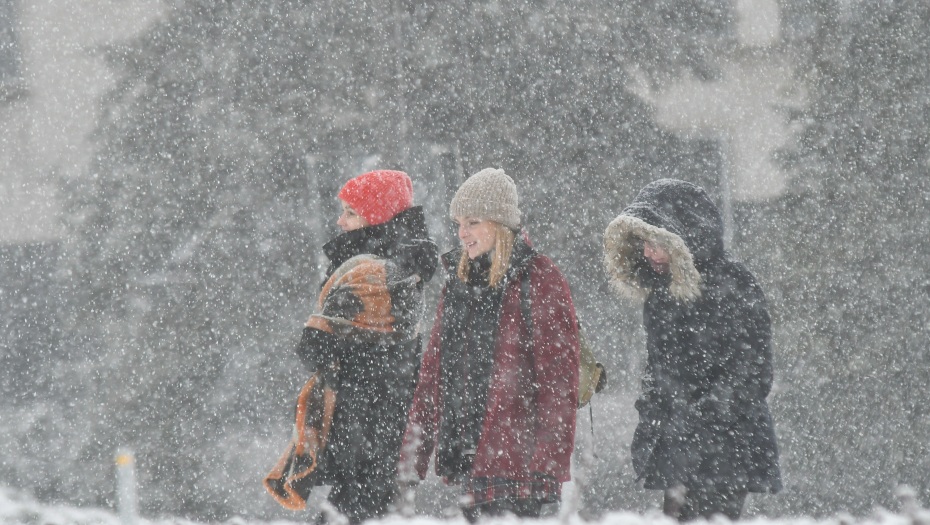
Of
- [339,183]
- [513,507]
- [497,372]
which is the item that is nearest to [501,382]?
[497,372]

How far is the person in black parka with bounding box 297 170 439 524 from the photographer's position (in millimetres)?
3135

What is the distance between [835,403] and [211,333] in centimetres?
439

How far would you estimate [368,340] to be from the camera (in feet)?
10.4

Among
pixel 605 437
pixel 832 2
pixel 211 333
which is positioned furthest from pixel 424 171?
pixel 832 2

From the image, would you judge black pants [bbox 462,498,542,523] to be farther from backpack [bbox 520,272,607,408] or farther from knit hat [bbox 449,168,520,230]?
knit hat [bbox 449,168,520,230]

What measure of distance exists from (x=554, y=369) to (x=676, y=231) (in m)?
0.68

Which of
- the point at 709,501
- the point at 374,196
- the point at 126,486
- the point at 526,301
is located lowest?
the point at 709,501

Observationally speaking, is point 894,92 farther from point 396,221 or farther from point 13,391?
point 13,391

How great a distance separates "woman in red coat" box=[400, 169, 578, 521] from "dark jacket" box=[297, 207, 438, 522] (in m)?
0.14

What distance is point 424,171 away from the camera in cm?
565

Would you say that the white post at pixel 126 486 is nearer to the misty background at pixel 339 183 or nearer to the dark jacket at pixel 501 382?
the dark jacket at pixel 501 382

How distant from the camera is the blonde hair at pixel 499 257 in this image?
116 inches

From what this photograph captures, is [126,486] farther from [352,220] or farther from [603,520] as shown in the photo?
[352,220]

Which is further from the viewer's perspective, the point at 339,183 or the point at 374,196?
the point at 339,183
